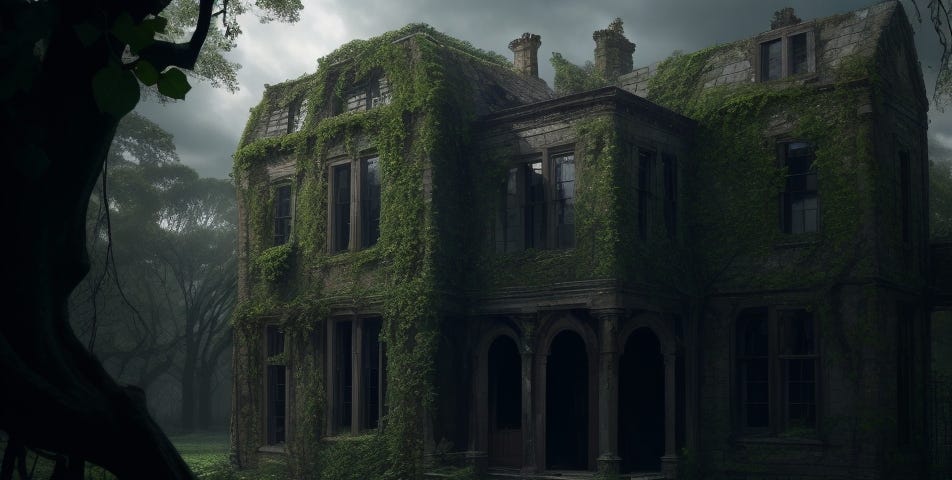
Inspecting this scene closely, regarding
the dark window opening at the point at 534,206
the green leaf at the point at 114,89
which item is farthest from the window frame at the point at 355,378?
the green leaf at the point at 114,89

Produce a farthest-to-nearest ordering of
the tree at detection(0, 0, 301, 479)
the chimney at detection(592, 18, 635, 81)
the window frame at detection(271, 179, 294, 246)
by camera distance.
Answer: the chimney at detection(592, 18, 635, 81)
the window frame at detection(271, 179, 294, 246)
the tree at detection(0, 0, 301, 479)

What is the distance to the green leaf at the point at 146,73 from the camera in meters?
3.95

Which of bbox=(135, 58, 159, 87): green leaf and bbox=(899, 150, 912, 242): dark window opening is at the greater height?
bbox=(899, 150, 912, 242): dark window opening

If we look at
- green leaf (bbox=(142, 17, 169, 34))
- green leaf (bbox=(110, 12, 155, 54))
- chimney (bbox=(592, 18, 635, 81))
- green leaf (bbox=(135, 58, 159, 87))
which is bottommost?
green leaf (bbox=(135, 58, 159, 87))

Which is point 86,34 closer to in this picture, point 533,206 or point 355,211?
point 533,206

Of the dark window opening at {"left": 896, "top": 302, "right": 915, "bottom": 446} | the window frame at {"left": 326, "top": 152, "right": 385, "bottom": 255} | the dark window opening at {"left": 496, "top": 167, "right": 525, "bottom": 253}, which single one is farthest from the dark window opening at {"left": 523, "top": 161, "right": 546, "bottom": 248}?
the dark window opening at {"left": 896, "top": 302, "right": 915, "bottom": 446}

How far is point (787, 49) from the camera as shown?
24.2m

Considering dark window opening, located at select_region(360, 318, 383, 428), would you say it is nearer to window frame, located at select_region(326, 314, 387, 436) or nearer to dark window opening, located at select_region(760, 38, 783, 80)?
window frame, located at select_region(326, 314, 387, 436)

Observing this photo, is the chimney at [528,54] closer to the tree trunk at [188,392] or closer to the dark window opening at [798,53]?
the dark window opening at [798,53]

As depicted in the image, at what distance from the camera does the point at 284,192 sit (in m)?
28.4

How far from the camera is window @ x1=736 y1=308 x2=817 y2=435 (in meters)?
22.8

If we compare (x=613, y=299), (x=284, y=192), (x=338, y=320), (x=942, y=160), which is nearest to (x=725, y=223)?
A: (x=613, y=299)

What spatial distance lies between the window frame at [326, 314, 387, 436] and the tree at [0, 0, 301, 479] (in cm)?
1961

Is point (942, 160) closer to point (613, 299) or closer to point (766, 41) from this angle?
point (766, 41)
